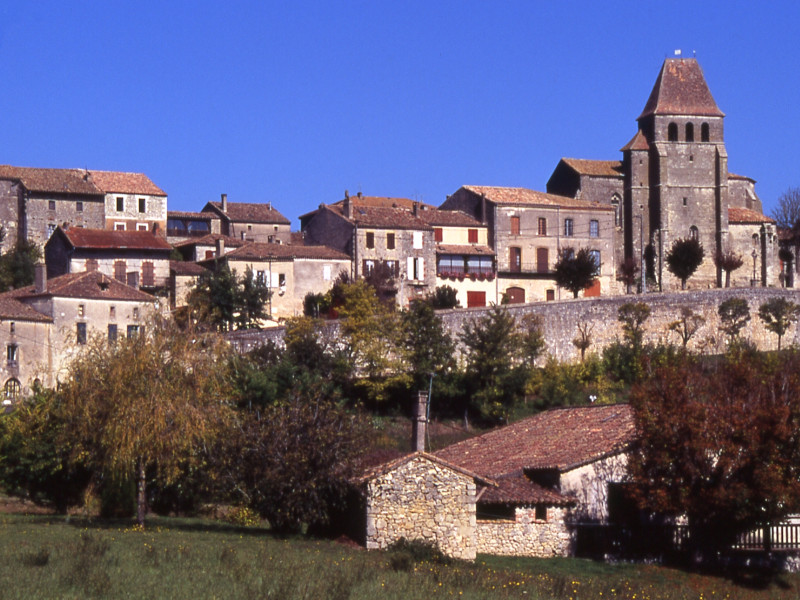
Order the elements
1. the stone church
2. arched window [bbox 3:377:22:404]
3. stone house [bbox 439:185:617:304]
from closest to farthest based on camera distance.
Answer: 1. arched window [bbox 3:377:22:404]
2. stone house [bbox 439:185:617:304]
3. the stone church

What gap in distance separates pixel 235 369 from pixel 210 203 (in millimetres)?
39038

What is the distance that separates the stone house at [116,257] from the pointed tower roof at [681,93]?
3246 cm

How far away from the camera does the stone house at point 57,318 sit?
54.6 meters

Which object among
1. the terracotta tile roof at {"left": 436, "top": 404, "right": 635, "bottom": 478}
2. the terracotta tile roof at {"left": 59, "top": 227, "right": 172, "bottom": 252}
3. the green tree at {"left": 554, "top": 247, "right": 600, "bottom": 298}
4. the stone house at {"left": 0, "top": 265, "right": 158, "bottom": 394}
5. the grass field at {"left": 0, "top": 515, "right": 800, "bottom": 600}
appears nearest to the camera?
the grass field at {"left": 0, "top": 515, "right": 800, "bottom": 600}

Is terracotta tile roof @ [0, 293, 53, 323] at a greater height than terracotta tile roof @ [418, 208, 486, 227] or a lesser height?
lesser

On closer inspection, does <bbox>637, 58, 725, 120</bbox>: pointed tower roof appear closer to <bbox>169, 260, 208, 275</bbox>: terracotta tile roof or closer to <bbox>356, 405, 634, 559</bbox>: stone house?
<bbox>169, 260, 208, 275</bbox>: terracotta tile roof

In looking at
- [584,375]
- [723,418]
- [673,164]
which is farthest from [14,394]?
[673,164]

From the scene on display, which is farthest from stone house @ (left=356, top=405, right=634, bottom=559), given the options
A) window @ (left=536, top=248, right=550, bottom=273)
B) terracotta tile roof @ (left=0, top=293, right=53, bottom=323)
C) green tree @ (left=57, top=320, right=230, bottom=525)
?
window @ (left=536, top=248, right=550, bottom=273)

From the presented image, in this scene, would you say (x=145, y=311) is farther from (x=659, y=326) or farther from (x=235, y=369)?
(x=659, y=326)

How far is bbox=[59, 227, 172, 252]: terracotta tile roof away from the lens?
66.2 meters

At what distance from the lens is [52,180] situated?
246 ft

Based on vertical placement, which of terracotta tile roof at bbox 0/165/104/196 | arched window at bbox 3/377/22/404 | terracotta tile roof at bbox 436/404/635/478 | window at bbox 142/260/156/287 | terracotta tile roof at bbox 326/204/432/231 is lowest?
terracotta tile roof at bbox 436/404/635/478

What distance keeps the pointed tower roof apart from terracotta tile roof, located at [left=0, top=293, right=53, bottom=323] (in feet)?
135

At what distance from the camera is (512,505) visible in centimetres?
3142
